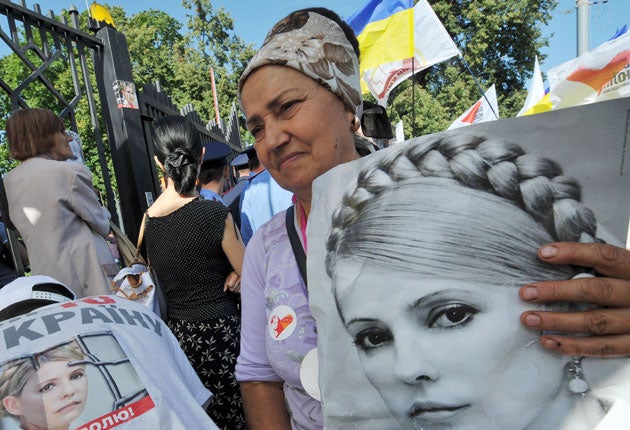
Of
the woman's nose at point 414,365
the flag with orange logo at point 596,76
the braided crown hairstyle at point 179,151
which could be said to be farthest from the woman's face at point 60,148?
the flag with orange logo at point 596,76

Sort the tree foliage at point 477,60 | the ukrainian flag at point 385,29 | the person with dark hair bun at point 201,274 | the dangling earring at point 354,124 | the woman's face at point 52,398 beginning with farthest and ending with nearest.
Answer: the tree foliage at point 477,60, the ukrainian flag at point 385,29, the person with dark hair bun at point 201,274, the dangling earring at point 354,124, the woman's face at point 52,398

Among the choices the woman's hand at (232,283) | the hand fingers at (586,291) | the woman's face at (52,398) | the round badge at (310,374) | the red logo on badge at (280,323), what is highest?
the hand fingers at (586,291)

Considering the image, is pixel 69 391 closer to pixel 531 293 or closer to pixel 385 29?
pixel 531 293

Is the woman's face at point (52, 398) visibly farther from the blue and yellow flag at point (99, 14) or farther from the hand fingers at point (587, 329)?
the blue and yellow flag at point (99, 14)

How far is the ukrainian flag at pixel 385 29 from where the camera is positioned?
249 inches

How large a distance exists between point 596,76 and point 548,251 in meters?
4.97

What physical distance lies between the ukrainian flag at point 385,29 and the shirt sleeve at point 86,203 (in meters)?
4.85

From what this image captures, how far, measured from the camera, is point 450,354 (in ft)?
2.24

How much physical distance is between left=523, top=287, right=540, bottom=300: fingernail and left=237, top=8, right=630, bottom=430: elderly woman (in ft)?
1.70

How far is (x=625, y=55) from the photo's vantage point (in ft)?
13.9

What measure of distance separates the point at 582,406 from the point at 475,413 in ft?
0.51

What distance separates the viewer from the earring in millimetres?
648

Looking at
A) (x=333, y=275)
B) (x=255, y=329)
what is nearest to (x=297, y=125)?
(x=333, y=275)

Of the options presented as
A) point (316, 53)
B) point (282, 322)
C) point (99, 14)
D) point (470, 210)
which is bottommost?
point (282, 322)
